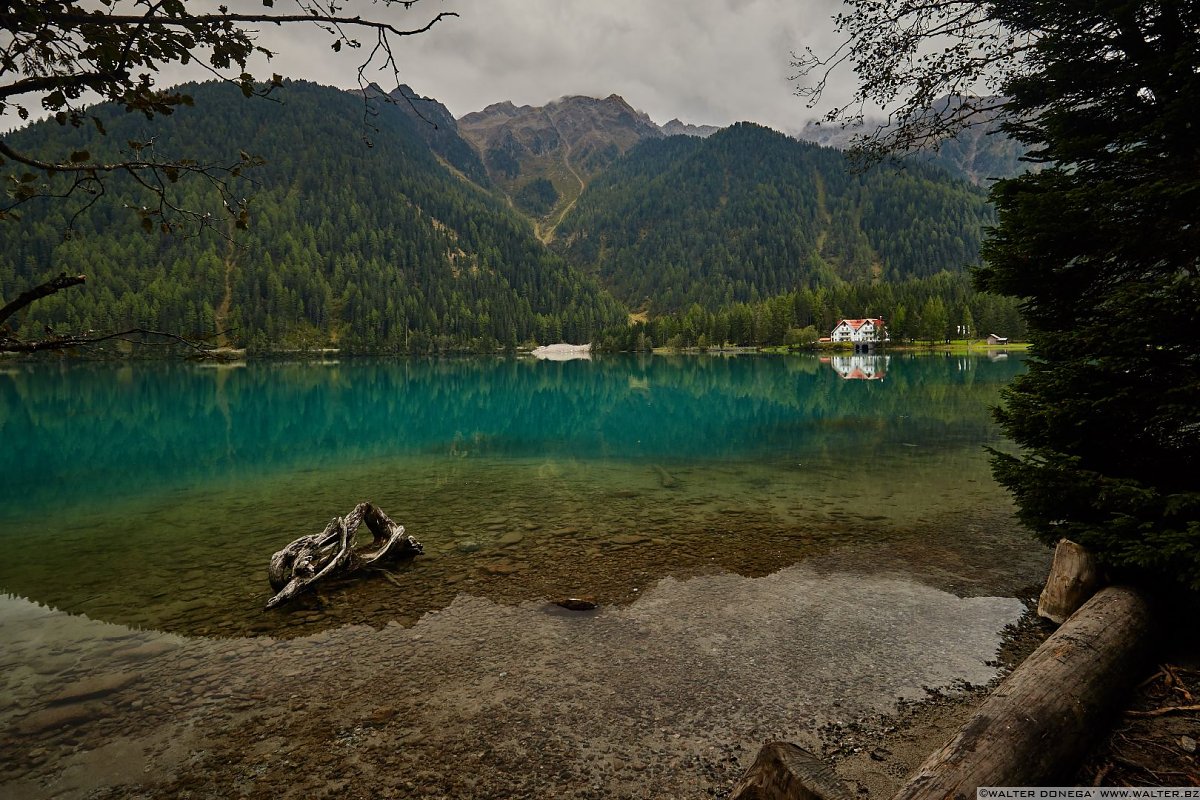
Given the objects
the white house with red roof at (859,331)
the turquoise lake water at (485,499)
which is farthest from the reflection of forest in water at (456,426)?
the white house with red roof at (859,331)

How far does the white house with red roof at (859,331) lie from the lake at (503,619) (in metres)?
152

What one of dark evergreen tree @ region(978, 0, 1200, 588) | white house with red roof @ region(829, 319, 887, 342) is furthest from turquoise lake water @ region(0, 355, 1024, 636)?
white house with red roof @ region(829, 319, 887, 342)

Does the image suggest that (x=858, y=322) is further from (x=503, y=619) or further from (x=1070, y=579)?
(x=503, y=619)

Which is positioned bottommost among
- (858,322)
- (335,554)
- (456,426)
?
(456,426)

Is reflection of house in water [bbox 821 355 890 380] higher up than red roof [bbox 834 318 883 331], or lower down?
lower down

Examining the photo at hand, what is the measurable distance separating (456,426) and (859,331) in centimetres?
15367

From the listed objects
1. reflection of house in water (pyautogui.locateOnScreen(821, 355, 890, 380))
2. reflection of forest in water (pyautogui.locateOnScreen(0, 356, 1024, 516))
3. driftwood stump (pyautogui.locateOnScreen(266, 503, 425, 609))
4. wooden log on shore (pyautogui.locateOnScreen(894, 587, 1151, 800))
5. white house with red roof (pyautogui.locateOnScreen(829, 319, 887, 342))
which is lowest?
reflection of forest in water (pyautogui.locateOnScreen(0, 356, 1024, 516))

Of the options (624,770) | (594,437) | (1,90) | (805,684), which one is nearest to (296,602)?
(624,770)

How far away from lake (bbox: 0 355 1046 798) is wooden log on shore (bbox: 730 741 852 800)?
1.85m

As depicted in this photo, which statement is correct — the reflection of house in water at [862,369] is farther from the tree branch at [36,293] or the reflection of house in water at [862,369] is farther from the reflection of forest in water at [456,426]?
the tree branch at [36,293]

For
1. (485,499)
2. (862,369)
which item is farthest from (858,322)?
(485,499)

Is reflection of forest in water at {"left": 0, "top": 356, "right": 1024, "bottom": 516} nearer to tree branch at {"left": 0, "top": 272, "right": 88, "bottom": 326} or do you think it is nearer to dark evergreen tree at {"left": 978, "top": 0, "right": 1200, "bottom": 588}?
dark evergreen tree at {"left": 978, "top": 0, "right": 1200, "bottom": 588}

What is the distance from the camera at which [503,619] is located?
11453mm

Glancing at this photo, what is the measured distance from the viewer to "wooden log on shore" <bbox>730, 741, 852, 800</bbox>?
4.86m
